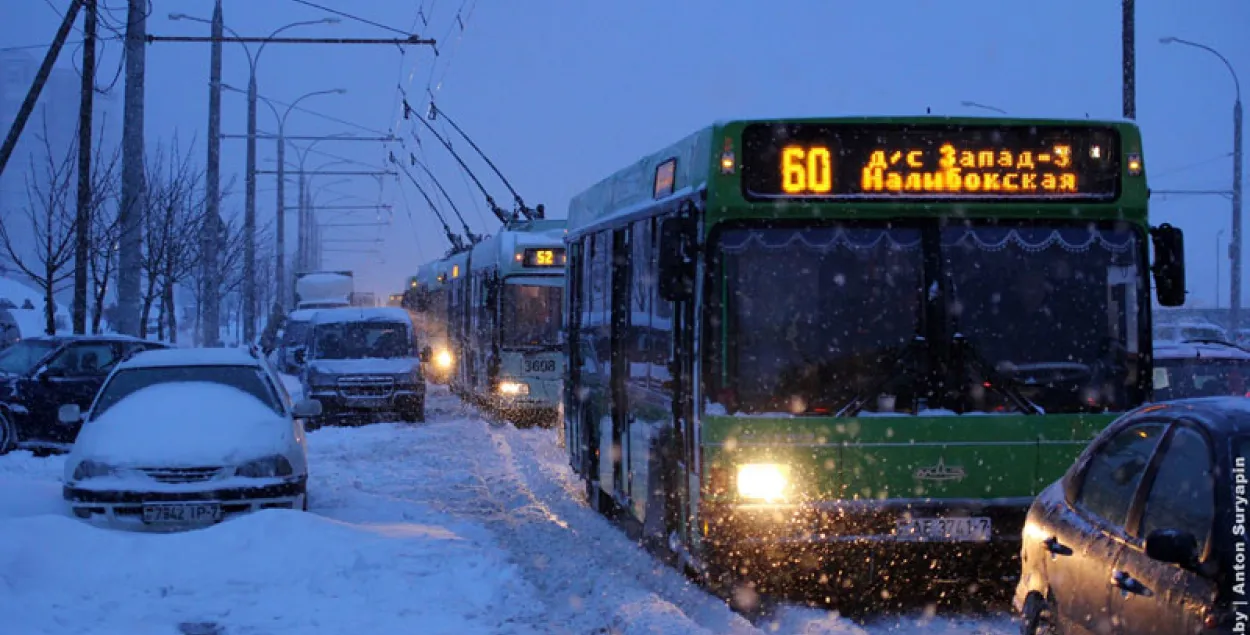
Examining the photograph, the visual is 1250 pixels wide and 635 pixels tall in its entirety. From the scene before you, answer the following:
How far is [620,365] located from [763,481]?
125 inches

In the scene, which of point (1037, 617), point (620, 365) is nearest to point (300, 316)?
point (620, 365)

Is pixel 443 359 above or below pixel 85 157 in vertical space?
below

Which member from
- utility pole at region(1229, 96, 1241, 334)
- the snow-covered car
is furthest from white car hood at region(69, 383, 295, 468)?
utility pole at region(1229, 96, 1241, 334)

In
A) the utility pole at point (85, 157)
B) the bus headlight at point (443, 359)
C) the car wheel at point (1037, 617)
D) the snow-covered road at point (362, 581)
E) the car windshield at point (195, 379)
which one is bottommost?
the snow-covered road at point (362, 581)

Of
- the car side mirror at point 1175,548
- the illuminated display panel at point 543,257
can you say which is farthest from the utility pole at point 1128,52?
the car side mirror at point 1175,548

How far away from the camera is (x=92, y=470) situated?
11000mm


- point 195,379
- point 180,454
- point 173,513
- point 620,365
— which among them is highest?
point 620,365

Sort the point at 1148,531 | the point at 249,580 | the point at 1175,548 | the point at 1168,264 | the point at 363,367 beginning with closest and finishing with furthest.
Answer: the point at 1175,548 < the point at 1148,531 < the point at 1168,264 < the point at 249,580 < the point at 363,367

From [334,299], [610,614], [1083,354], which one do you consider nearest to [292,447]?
[610,614]

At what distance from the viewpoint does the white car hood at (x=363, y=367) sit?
989 inches

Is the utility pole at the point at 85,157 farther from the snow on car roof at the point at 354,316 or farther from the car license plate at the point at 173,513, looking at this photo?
the car license plate at the point at 173,513

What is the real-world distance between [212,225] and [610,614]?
24.1m

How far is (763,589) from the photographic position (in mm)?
8633

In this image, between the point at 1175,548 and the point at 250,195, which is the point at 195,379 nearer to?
the point at 1175,548
